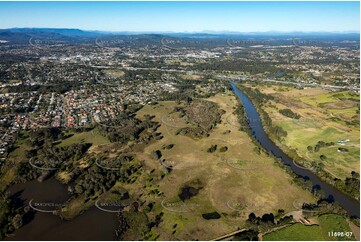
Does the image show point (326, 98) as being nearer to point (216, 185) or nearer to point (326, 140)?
point (326, 140)

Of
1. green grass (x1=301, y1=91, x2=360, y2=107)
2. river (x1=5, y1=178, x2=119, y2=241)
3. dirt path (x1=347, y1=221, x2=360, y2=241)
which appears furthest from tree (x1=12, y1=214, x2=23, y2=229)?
green grass (x1=301, y1=91, x2=360, y2=107)

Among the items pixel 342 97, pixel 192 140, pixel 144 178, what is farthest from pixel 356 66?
→ pixel 144 178

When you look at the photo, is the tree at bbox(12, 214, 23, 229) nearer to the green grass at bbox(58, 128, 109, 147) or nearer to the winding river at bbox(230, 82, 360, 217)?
the green grass at bbox(58, 128, 109, 147)

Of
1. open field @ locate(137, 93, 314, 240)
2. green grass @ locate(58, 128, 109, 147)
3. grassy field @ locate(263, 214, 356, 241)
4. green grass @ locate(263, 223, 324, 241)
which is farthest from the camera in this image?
green grass @ locate(58, 128, 109, 147)

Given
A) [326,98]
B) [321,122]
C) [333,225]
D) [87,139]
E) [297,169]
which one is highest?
[87,139]

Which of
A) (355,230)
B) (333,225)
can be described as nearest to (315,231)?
(333,225)

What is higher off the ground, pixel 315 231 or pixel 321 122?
pixel 321 122
